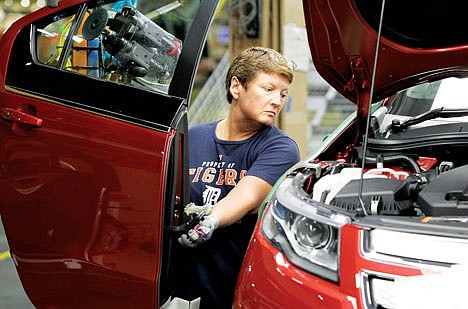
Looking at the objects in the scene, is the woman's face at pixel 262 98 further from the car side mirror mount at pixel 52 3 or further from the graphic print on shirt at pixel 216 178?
the car side mirror mount at pixel 52 3

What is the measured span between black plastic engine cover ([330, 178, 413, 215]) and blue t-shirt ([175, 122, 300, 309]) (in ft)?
1.74

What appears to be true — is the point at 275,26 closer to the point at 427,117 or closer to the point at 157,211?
the point at 427,117

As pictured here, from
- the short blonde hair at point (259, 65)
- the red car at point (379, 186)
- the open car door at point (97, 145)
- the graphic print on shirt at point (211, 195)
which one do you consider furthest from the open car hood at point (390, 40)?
the graphic print on shirt at point (211, 195)

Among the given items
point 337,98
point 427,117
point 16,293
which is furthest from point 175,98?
point 337,98

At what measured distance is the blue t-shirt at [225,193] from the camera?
8.38 ft

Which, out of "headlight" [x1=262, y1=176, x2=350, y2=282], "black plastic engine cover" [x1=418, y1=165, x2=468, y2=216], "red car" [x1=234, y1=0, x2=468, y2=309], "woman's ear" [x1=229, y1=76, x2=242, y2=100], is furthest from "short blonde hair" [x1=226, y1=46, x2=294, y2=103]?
"black plastic engine cover" [x1=418, y1=165, x2=468, y2=216]

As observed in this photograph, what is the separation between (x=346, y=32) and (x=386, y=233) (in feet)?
3.31

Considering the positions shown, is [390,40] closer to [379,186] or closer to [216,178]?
[379,186]

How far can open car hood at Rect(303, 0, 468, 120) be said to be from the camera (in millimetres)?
2430

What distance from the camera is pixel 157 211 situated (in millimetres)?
2162

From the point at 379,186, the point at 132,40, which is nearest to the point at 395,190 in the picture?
the point at 379,186

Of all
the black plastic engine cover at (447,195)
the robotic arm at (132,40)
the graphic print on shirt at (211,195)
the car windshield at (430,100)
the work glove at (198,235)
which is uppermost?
the robotic arm at (132,40)

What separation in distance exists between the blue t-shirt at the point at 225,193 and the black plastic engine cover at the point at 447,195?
26.8 inches

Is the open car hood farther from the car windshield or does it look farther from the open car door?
the open car door
